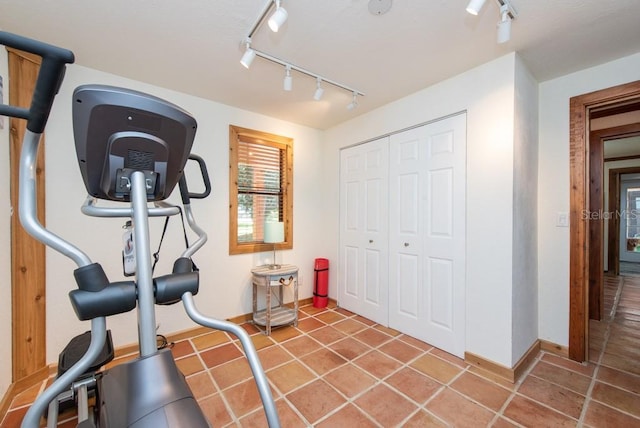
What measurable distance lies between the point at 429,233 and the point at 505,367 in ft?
3.73

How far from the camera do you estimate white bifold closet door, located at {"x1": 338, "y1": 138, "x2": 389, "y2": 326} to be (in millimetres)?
2932

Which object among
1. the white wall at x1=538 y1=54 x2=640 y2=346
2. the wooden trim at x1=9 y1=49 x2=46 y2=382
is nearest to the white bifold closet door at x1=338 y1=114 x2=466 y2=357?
the white wall at x1=538 y1=54 x2=640 y2=346

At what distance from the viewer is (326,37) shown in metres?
1.80

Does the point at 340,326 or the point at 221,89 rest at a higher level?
the point at 221,89

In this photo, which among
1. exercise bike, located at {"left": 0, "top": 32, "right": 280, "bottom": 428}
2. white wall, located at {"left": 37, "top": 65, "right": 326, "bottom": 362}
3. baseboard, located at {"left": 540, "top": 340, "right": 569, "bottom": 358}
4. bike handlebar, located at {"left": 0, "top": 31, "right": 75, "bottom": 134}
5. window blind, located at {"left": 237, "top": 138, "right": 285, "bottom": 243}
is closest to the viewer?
bike handlebar, located at {"left": 0, "top": 31, "right": 75, "bottom": 134}

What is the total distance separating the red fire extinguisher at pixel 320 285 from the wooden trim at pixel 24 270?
8.20 feet

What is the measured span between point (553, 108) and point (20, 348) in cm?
449

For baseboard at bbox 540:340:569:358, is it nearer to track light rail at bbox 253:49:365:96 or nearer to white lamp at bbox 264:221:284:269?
white lamp at bbox 264:221:284:269

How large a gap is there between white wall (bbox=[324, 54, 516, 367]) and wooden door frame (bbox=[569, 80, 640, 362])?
71 cm

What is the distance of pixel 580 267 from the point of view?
2168 mm

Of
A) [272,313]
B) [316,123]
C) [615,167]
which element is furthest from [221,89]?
[615,167]

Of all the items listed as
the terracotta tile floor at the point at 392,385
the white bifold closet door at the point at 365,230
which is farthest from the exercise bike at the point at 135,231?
the white bifold closet door at the point at 365,230

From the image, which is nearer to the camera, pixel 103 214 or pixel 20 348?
pixel 103 214

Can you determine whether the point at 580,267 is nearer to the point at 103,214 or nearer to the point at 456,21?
the point at 456,21
